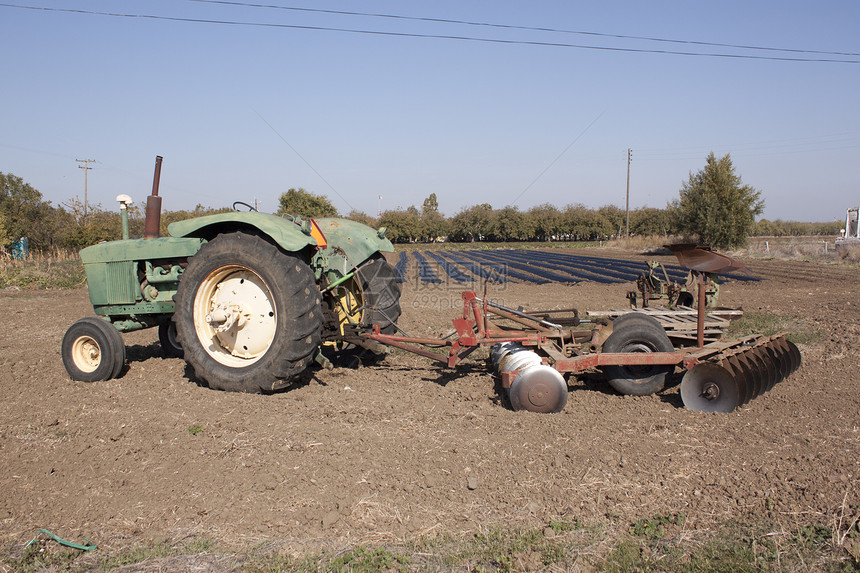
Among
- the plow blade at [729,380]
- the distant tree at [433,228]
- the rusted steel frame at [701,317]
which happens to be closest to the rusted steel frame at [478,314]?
the plow blade at [729,380]

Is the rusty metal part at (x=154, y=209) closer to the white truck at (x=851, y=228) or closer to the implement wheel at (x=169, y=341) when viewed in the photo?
the implement wheel at (x=169, y=341)

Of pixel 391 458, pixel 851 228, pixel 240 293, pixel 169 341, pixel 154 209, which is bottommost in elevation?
pixel 391 458

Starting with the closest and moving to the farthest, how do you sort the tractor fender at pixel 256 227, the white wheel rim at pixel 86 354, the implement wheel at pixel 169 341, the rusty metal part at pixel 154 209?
the tractor fender at pixel 256 227, the white wheel rim at pixel 86 354, the rusty metal part at pixel 154 209, the implement wheel at pixel 169 341

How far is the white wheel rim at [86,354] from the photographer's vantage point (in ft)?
18.5

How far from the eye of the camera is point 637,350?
484cm

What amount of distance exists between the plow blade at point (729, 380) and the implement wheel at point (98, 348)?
522 centimetres

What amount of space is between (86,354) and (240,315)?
202cm

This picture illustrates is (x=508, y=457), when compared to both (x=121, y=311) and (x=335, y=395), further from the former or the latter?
(x=121, y=311)

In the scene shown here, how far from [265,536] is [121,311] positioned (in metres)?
4.05

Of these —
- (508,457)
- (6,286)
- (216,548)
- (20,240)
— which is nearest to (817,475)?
(508,457)

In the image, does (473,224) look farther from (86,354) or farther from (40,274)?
(86,354)

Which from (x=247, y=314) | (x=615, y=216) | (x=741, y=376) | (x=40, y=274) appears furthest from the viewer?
(x=615, y=216)

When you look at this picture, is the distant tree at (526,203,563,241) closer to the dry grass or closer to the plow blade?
the dry grass

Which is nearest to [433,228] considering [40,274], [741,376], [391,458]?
[40,274]
